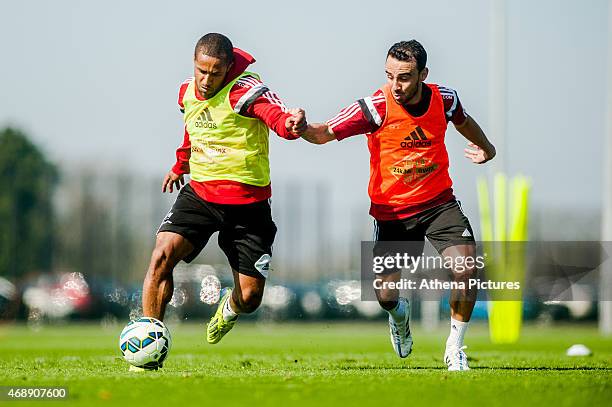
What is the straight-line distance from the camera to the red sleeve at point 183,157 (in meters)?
10.7

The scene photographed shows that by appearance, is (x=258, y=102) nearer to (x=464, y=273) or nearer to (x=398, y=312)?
(x=464, y=273)

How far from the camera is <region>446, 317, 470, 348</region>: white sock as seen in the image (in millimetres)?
9930

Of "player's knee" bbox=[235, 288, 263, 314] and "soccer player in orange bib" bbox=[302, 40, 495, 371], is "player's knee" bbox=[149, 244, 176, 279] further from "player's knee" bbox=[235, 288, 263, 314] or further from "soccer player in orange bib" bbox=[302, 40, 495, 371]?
"soccer player in orange bib" bbox=[302, 40, 495, 371]

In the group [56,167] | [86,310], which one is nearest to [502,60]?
[86,310]

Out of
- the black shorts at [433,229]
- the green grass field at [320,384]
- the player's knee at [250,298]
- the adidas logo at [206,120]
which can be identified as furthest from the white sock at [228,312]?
the adidas logo at [206,120]

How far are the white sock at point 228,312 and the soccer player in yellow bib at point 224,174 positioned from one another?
13.5 inches

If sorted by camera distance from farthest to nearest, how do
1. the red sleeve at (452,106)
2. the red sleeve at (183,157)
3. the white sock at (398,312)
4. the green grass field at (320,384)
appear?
the white sock at (398,312), the red sleeve at (183,157), the red sleeve at (452,106), the green grass field at (320,384)

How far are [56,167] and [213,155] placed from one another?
52.7 m

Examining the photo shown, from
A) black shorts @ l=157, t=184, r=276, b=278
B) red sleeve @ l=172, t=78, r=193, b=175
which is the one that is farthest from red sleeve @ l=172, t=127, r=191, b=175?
black shorts @ l=157, t=184, r=276, b=278

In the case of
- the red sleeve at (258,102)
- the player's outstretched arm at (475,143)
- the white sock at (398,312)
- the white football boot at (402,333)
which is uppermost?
the red sleeve at (258,102)

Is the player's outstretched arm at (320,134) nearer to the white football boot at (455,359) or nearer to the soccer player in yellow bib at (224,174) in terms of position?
the soccer player in yellow bib at (224,174)

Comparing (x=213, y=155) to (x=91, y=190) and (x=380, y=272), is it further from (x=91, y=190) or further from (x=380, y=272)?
(x=91, y=190)

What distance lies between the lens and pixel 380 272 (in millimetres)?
10906

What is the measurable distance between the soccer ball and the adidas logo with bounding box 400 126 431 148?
2889mm
